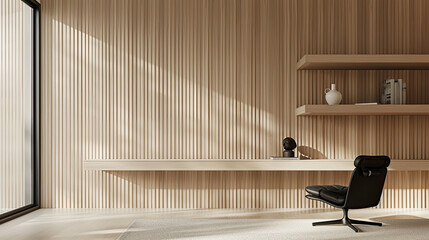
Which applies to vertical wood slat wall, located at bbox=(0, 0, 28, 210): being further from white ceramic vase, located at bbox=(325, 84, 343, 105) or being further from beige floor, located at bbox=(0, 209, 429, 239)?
white ceramic vase, located at bbox=(325, 84, 343, 105)

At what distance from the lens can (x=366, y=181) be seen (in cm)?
379

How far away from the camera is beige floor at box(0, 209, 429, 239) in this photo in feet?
12.5

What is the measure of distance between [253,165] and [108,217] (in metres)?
1.51

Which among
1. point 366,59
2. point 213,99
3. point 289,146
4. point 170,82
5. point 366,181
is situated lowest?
point 366,181

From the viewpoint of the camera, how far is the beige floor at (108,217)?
3.81 meters

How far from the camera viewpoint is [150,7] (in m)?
5.07

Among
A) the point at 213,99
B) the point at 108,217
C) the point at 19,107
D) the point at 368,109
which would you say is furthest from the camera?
the point at 213,99

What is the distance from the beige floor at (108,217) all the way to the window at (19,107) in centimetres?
25

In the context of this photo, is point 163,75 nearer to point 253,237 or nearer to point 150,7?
point 150,7

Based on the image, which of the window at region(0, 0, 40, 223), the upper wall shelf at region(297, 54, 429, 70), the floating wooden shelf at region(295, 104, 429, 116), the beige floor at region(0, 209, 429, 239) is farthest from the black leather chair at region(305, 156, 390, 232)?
the window at region(0, 0, 40, 223)

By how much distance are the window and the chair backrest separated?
10.2ft

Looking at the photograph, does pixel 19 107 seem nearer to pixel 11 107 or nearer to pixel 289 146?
pixel 11 107

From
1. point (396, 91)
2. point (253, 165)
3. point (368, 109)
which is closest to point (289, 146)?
point (253, 165)

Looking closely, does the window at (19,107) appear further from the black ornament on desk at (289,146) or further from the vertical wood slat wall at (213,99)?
the black ornament on desk at (289,146)
